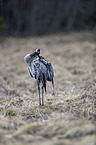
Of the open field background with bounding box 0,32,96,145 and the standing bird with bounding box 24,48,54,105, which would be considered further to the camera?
the standing bird with bounding box 24,48,54,105

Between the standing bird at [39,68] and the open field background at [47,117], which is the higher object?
the standing bird at [39,68]

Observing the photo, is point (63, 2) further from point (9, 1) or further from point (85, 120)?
point (85, 120)

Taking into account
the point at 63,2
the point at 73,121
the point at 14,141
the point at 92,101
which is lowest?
the point at 14,141

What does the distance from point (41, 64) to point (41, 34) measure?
10.4 m

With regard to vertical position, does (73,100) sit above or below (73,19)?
below

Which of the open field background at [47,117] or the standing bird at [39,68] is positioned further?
the standing bird at [39,68]

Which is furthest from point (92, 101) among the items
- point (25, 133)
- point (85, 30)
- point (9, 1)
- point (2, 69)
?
point (9, 1)

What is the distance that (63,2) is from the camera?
1162 cm

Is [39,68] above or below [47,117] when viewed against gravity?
above

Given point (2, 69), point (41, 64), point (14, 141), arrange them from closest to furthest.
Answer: point (14, 141) < point (41, 64) < point (2, 69)

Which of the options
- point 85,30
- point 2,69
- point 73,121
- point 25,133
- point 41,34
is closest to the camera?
point 25,133

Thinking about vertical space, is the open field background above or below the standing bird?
below

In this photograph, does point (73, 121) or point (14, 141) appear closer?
point (14, 141)

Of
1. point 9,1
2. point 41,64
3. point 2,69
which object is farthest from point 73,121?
point 9,1
